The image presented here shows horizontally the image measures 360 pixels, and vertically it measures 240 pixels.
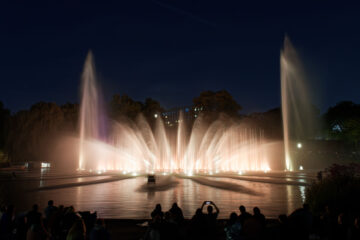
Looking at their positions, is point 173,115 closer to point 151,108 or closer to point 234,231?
point 151,108

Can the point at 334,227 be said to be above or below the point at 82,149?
below

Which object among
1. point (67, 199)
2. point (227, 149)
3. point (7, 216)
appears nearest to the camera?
point (7, 216)

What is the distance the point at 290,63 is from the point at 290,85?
354 cm

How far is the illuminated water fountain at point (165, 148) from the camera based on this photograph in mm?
52531

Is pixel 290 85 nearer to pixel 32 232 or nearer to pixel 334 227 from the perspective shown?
pixel 334 227

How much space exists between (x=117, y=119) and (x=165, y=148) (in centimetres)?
1836

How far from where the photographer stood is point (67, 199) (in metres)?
16.6

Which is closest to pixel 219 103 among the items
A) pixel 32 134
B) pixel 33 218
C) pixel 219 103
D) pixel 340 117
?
pixel 219 103

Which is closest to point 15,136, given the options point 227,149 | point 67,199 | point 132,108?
point 132,108

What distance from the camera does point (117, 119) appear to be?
7412cm

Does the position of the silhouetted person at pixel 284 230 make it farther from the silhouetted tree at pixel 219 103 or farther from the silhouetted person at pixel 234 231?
the silhouetted tree at pixel 219 103

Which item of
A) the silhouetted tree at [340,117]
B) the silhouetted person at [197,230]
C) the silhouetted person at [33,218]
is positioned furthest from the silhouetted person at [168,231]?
the silhouetted tree at [340,117]

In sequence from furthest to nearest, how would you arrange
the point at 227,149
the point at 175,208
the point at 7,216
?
1. the point at 227,149
2. the point at 175,208
3. the point at 7,216

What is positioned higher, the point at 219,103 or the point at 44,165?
the point at 219,103
